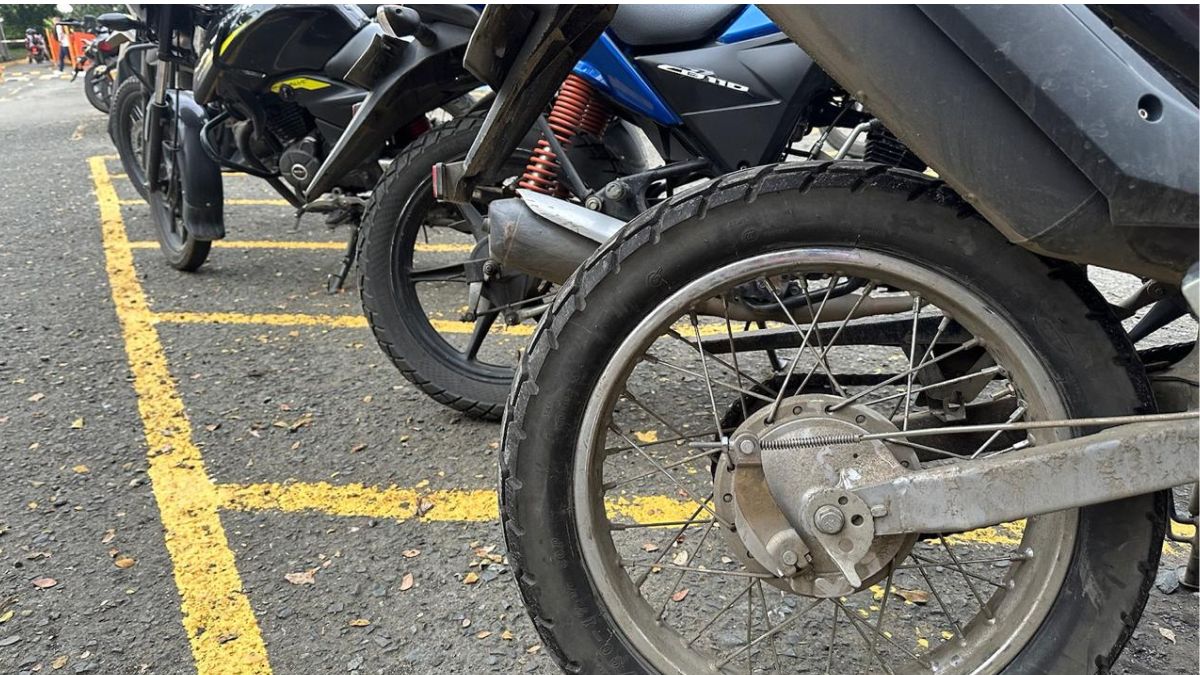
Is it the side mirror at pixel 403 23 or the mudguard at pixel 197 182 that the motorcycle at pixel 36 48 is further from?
the side mirror at pixel 403 23

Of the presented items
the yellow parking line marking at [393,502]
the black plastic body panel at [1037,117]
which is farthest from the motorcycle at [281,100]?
the black plastic body panel at [1037,117]

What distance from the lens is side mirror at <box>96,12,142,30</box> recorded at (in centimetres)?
513

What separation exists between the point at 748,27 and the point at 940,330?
1.33 m

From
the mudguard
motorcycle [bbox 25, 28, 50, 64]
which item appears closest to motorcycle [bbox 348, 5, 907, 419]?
the mudguard

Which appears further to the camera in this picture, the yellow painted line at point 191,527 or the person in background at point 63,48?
the person in background at point 63,48

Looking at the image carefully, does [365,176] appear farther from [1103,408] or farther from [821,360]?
[1103,408]

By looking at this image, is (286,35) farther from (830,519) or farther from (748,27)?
(830,519)

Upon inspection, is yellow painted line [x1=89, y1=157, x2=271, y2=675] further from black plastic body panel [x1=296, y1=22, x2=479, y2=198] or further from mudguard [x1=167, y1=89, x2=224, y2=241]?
black plastic body panel [x1=296, y1=22, x2=479, y2=198]

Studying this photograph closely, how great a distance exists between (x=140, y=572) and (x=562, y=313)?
155 centimetres

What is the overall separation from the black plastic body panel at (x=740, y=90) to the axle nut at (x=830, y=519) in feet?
4.81

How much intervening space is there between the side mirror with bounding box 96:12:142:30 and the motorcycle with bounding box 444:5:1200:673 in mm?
4261

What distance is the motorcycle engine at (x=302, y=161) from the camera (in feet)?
14.4

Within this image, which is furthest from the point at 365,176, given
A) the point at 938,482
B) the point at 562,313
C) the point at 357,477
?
the point at 938,482

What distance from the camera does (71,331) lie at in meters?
4.18
